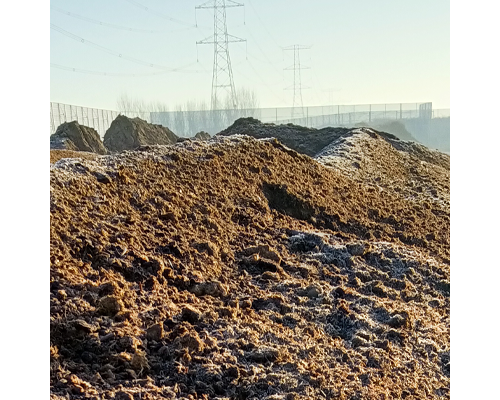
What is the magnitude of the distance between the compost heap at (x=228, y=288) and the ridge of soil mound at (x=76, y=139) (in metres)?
11.3

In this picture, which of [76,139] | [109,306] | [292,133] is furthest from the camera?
[76,139]

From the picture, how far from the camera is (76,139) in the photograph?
57.9 feet

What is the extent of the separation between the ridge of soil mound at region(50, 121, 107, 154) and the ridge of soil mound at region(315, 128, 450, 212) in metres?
8.52

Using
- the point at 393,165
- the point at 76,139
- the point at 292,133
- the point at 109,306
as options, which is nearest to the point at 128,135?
the point at 76,139

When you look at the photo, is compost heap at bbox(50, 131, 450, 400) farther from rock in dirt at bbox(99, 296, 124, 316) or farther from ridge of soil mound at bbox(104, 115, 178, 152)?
ridge of soil mound at bbox(104, 115, 178, 152)

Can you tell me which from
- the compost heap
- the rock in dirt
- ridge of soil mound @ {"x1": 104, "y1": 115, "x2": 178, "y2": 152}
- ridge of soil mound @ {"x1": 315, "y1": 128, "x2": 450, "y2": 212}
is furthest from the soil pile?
the rock in dirt

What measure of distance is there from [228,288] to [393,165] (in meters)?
8.10

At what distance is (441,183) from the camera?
10719mm

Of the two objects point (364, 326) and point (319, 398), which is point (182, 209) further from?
point (319, 398)

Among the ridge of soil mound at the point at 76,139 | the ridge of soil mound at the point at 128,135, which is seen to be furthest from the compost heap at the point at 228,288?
the ridge of soil mound at the point at 128,135

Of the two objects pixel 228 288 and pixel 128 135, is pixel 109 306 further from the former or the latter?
pixel 128 135

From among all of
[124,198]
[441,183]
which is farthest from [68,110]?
[124,198]

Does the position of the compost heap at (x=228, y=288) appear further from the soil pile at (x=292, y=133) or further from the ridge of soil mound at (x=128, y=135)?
the ridge of soil mound at (x=128, y=135)

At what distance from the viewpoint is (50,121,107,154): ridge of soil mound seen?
17.2 m
